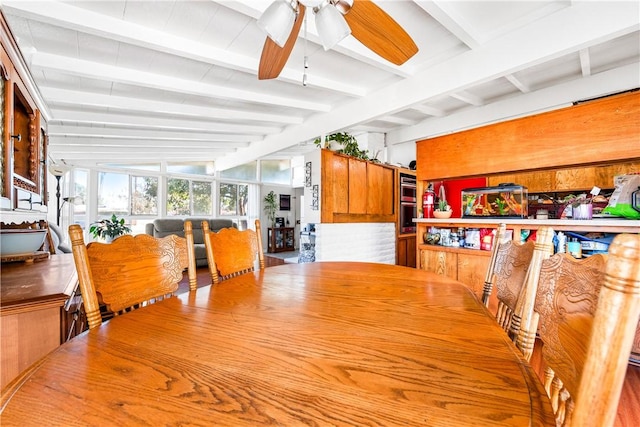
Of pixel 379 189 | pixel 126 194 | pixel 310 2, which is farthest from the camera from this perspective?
pixel 126 194

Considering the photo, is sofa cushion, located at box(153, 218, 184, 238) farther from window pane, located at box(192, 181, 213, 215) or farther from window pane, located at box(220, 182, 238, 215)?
window pane, located at box(220, 182, 238, 215)

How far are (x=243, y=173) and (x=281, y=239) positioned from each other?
88.5 inches

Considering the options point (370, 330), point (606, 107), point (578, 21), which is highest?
point (578, 21)

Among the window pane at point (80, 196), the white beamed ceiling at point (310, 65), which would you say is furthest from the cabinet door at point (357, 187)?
the window pane at point (80, 196)

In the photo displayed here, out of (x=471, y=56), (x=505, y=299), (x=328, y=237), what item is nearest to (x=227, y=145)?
(x=328, y=237)

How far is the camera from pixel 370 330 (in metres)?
0.87

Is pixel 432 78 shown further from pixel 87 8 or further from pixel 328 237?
pixel 87 8

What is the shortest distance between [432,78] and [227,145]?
4.53 meters

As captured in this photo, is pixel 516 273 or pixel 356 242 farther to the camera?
pixel 356 242

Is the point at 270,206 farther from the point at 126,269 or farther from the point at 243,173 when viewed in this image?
the point at 126,269

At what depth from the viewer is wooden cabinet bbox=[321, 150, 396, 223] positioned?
11.8 ft

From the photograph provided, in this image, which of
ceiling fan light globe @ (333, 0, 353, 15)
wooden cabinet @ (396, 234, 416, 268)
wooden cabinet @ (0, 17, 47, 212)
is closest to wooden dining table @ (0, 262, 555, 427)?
wooden cabinet @ (0, 17, 47, 212)

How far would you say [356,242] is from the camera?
4.02 meters

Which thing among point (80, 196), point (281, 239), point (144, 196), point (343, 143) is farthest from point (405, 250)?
point (80, 196)
